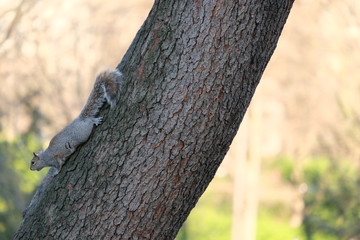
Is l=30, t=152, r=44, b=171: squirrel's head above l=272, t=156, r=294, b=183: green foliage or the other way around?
the other way around

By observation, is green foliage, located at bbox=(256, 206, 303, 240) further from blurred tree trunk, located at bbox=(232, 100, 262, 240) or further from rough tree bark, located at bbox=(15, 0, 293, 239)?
rough tree bark, located at bbox=(15, 0, 293, 239)

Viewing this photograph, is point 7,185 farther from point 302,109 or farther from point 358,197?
point 302,109

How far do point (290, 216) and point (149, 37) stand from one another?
24722 millimetres

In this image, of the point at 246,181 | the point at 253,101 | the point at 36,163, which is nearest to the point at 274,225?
the point at 246,181

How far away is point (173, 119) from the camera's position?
2.63 metres

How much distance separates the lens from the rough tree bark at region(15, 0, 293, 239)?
2623mm

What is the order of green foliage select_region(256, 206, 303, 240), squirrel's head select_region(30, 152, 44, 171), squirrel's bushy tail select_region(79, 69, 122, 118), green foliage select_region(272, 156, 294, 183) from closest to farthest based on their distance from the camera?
1. squirrel's bushy tail select_region(79, 69, 122, 118)
2. squirrel's head select_region(30, 152, 44, 171)
3. green foliage select_region(256, 206, 303, 240)
4. green foliage select_region(272, 156, 294, 183)

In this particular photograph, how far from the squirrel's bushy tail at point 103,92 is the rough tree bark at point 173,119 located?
0.11 metres

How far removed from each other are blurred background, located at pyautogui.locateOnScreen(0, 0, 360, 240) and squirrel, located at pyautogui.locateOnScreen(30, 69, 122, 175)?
334cm

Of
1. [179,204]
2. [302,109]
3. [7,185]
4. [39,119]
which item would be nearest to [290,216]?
[302,109]

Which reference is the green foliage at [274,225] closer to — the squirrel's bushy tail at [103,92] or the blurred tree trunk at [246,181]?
the blurred tree trunk at [246,181]

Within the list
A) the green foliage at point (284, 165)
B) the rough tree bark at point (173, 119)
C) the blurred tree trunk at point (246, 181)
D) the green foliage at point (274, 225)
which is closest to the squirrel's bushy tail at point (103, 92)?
the rough tree bark at point (173, 119)

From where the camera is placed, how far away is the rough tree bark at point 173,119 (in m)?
2.62

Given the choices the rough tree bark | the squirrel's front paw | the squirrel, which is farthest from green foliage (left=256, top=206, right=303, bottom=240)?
the rough tree bark
